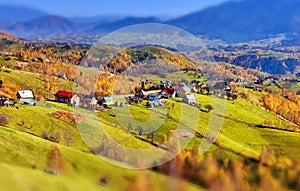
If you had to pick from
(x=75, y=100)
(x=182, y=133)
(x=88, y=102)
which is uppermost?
(x=75, y=100)

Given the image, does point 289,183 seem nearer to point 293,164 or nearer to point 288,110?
point 293,164

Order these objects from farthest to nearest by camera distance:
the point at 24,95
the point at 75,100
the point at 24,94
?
the point at 24,94 < the point at 24,95 < the point at 75,100

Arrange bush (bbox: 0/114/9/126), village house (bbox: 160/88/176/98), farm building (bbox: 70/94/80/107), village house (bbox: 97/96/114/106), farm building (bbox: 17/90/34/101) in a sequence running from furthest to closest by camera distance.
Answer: village house (bbox: 160/88/176/98), farm building (bbox: 17/90/34/101), village house (bbox: 97/96/114/106), farm building (bbox: 70/94/80/107), bush (bbox: 0/114/9/126)

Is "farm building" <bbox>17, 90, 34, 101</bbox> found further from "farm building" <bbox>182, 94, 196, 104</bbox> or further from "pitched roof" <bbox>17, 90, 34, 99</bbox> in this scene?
"farm building" <bbox>182, 94, 196, 104</bbox>

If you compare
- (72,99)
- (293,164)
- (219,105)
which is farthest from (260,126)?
(72,99)

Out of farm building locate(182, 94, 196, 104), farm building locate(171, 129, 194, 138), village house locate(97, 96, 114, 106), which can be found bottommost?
farm building locate(171, 129, 194, 138)

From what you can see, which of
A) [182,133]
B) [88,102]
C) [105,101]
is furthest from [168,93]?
[182,133]

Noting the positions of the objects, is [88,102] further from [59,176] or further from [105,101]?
[59,176]

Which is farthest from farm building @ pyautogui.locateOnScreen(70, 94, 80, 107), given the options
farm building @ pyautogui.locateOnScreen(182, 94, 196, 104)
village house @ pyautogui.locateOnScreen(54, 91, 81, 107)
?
farm building @ pyautogui.locateOnScreen(182, 94, 196, 104)

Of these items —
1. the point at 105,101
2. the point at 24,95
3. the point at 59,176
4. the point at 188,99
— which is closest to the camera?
the point at 59,176

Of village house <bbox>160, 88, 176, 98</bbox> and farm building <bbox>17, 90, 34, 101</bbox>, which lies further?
village house <bbox>160, 88, 176, 98</bbox>

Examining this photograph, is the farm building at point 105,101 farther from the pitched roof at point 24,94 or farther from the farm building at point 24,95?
the pitched roof at point 24,94

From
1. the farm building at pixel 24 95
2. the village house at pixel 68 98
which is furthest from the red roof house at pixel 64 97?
the farm building at pixel 24 95
